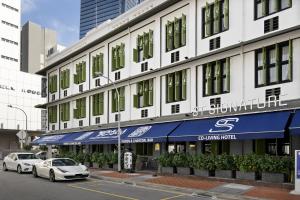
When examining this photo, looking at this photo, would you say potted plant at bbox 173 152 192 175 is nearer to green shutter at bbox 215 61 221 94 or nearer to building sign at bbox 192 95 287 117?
building sign at bbox 192 95 287 117

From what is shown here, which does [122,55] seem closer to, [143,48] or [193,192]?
[143,48]

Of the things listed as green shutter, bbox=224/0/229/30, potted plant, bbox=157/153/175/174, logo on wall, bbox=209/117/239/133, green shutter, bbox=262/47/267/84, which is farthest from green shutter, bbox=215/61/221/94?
potted plant, bbox=157/153/175/174

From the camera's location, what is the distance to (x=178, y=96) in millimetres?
28812

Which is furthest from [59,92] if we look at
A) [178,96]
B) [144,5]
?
[178,96]

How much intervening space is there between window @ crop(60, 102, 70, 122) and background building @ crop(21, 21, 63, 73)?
9377 cm

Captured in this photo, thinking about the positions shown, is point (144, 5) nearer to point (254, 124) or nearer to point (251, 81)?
point (251, 81)

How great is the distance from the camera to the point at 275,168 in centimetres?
1978

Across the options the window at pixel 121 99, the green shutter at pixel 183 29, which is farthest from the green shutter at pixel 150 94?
the green shutter at pixel 183 29

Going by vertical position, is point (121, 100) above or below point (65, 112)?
above

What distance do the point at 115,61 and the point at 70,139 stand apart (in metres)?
8.39

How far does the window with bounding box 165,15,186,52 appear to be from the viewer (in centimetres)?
2828

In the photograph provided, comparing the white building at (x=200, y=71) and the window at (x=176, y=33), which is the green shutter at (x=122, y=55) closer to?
the white building at (x=200, y=71)

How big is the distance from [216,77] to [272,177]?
7.42 meters

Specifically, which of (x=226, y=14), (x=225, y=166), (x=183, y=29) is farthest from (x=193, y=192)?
(x=183, y=29)
